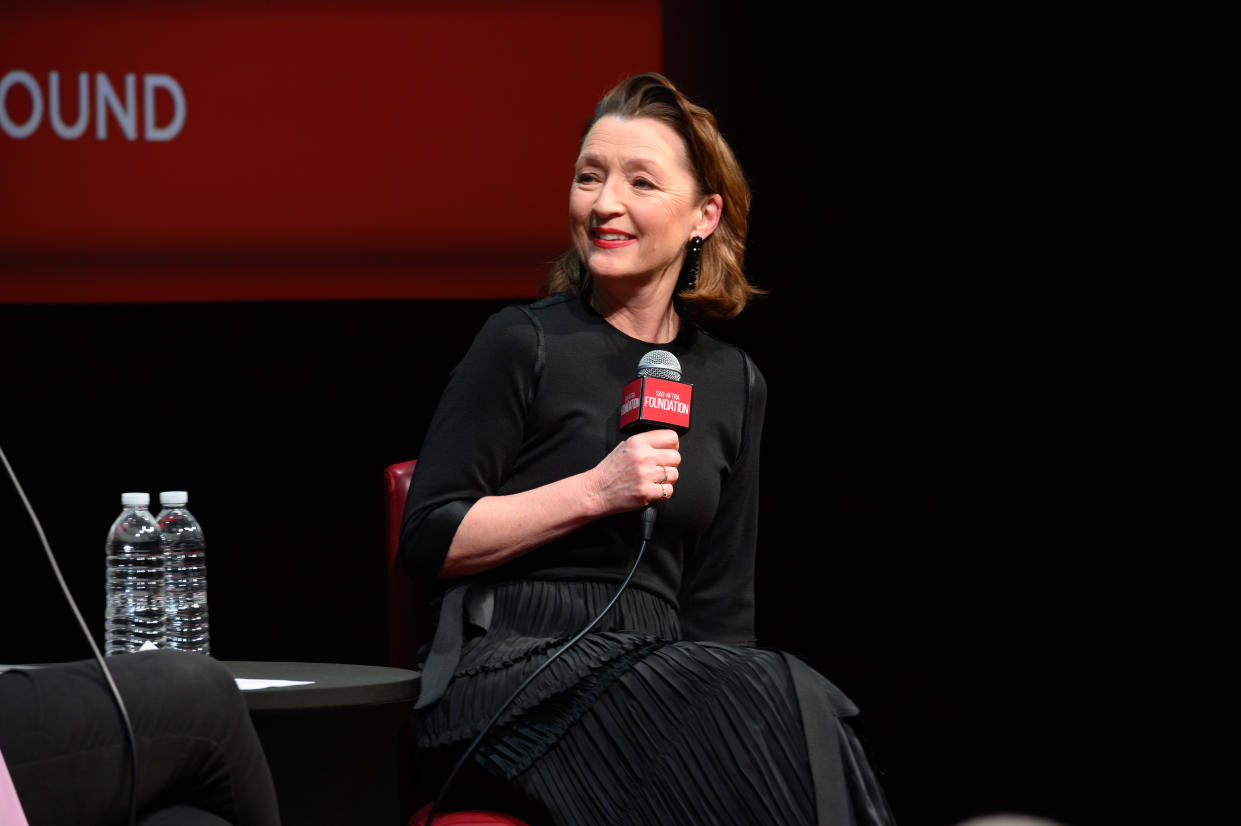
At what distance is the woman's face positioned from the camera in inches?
77.3

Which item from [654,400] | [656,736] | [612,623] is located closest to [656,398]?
[654,400]

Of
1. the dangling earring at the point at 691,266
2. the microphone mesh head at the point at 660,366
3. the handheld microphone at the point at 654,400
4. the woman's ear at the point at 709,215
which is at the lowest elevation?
the handheld microphone at the point at 654,400

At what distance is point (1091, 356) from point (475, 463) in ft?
6.02

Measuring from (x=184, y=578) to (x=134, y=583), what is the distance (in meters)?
0.10

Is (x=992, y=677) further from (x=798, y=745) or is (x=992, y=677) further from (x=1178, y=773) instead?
(x=798, y=745)

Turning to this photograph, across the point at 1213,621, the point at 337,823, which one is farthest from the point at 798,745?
the point at 1213,621

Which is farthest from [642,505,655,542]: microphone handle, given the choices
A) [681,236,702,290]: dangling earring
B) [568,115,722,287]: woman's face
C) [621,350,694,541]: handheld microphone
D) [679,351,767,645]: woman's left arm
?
[681,236,702,290]: dangling earring

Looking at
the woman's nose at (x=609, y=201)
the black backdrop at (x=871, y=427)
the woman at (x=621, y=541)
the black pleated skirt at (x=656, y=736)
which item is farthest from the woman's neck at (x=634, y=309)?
the black backdrop at (x=871, y=427)

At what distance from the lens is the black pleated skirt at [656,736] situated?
1.49m

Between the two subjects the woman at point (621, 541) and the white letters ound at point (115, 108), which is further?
the white letters ound at point (115, 108)

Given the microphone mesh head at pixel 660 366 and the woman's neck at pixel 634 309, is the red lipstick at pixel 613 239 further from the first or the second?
the microphone mesh head at pixel 660 366

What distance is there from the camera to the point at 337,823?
1.68m

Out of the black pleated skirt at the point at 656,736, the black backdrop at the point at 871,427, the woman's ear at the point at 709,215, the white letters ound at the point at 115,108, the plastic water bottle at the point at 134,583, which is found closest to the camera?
the black pleated skirt at the point at 656,736

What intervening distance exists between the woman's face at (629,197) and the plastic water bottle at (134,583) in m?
1.03
